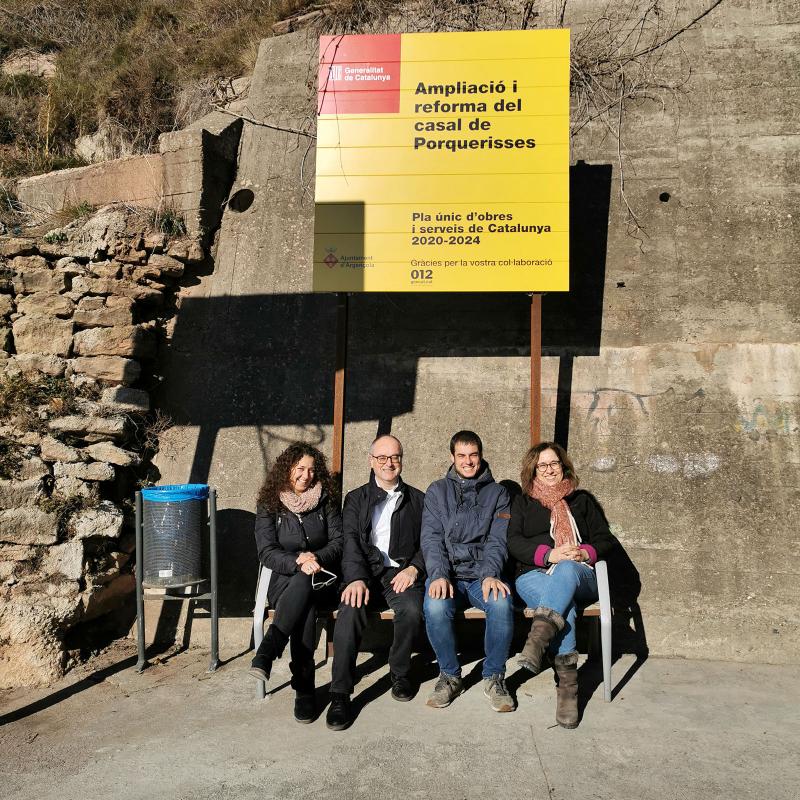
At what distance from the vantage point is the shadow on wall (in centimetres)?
510

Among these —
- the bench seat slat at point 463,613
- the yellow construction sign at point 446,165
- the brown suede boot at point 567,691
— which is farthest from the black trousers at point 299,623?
the yellow construction sign at point 446,165

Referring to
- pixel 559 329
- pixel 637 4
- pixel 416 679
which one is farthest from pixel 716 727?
pixel 637 4

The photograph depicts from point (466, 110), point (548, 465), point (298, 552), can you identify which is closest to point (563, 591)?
point (548, 465)

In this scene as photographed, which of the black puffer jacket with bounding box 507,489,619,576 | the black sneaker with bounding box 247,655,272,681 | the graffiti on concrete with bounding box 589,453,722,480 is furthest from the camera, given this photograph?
the graffiti on concrete with bounding box 589,453,722,480

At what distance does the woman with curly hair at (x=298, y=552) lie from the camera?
3.46 m

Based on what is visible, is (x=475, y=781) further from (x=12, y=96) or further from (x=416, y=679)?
(x=12, y=96)

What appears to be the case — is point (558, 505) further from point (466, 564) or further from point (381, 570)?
point (381, 570)

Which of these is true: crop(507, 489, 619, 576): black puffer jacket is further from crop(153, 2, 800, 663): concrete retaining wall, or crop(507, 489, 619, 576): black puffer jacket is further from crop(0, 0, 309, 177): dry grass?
crop(0, 0, 309, 177): dry grass

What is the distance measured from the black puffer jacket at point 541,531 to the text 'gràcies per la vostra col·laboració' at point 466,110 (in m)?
2.36

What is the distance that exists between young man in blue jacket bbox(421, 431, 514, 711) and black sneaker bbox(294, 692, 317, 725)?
61 centimetres

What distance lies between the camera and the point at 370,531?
400 cm

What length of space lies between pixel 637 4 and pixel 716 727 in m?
5.35

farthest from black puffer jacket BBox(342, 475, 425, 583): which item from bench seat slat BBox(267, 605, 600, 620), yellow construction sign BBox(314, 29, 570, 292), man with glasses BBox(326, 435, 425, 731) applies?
yellow construction sign BBox(314, 29, 570, 292)

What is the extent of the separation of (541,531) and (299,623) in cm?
141
